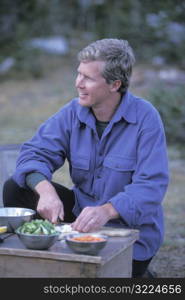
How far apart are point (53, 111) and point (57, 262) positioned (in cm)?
826

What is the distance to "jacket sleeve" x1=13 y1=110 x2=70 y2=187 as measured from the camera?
3.06 m

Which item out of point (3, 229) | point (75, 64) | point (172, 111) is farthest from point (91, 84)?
point (75, 64)

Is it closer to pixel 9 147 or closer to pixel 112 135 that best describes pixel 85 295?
pixel 112 135

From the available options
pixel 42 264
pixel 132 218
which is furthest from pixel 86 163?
pixel 42 264

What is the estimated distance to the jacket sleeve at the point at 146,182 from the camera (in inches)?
108

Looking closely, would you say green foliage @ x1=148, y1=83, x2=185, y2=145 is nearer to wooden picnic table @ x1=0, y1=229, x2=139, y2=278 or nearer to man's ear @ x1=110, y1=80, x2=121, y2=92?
man's ear @ x1=110, y1=80, x2=121, y2=92

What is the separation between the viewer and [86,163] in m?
3.05

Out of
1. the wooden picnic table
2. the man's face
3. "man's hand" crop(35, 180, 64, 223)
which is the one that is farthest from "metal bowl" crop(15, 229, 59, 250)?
the man's face

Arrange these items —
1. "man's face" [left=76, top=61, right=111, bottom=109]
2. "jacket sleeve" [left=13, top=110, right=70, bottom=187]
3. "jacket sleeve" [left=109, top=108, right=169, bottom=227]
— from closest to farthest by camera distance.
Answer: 1. "jacket sleeve" [left=109, top=108, right=169, bottom=227]
2. "man's face" [left=76, top=61, right=111, bottom=109]
3. "jacket sleeve" [left=13, top=110, right=70, bottom=187]

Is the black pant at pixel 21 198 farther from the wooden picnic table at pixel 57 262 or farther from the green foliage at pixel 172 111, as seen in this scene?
the green foliage at pixel 172 111

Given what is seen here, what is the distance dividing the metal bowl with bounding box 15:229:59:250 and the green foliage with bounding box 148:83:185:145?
16.9ft

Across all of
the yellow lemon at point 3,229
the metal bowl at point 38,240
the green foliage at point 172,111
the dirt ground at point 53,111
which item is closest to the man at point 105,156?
the yellow lemon at point 3,229

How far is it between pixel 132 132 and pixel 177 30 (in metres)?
8.26

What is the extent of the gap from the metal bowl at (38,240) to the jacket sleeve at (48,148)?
68cm
